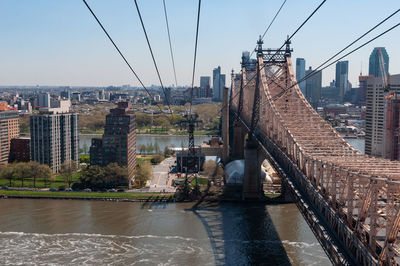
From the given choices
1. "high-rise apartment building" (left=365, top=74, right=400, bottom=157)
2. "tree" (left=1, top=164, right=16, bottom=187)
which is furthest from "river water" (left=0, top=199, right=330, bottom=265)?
"high-rise apartment building" (left=365, top=74, right=400, bottom=157)

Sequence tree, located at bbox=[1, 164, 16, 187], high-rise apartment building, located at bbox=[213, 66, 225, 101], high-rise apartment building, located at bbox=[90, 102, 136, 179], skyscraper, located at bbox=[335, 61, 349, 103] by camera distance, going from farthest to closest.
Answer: high-rise apartment building, located at bbox=[213, 66, 225, 101], skyscraper, located at bbox=[335, 61, 349, 103], high-rise apartment building, located at bbox=[90, 102, 136, 179], tree, located at bbox=[1, 164, 16, 187]

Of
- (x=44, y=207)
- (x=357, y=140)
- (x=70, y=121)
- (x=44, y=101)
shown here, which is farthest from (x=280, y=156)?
(x=44, y=101)

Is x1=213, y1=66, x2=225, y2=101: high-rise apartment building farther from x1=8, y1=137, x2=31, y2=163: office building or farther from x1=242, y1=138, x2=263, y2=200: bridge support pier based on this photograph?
x1=242, y1=138, x2=263, y2=200: bridge support pier

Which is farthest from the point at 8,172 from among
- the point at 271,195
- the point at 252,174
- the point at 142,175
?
the point at 271,195

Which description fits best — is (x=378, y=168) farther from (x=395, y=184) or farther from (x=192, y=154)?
(x=192, y=154)

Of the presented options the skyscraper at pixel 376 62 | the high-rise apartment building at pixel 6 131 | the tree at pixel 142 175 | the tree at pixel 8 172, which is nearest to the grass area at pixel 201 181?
the tree at pixel 142 175

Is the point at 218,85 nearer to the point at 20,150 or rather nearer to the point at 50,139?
the point at 20,150

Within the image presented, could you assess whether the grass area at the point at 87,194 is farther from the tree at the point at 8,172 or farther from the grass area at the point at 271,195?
the grass area at the point at 271,195

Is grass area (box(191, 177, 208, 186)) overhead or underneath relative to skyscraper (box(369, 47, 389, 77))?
underneath

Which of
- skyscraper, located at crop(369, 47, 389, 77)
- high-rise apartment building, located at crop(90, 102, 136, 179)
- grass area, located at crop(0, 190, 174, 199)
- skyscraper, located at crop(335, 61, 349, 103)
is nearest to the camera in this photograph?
grass area, located at crop(0, 190, 174, 199)
